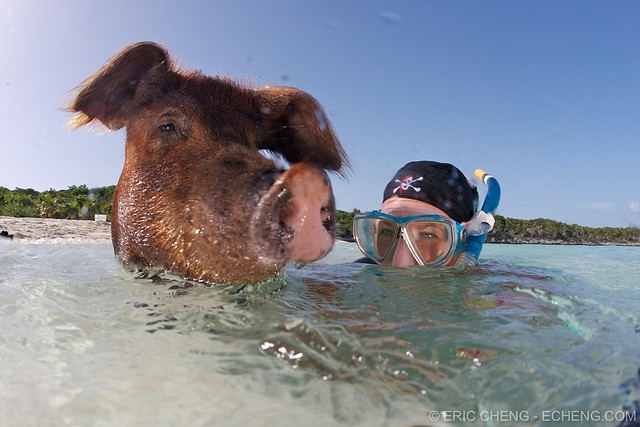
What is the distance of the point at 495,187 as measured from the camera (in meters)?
4.14

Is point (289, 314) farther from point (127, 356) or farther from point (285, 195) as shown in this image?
point (127, 356)

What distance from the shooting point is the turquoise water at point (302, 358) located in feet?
3.31

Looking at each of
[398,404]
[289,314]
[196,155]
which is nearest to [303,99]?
[196,155]

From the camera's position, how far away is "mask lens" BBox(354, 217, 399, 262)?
3.67 m

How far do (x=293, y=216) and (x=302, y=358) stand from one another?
0.55 meters

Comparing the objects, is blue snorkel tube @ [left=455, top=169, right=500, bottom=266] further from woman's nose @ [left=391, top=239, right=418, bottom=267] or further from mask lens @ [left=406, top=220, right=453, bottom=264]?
woman's nose @ [left=391, top=239, right=418, bottom=267]

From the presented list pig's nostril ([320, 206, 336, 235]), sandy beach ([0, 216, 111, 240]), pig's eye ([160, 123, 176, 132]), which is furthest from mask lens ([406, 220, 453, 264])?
sandy beach ([0, 216, 111, 240])

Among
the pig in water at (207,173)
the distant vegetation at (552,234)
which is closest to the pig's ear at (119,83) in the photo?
the pig in water at (207,173)

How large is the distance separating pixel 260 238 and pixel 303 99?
1.49 metres

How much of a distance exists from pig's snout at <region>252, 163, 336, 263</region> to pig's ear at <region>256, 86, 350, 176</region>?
45.3 inches

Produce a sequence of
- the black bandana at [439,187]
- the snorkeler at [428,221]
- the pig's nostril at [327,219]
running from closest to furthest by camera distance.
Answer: the pig's nostril at [327,219] → the snorkeler at [428,221] → the black bandana at [439,187]

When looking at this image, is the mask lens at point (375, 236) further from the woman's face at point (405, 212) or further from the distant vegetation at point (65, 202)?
the distant vegetation at point (65, 202)

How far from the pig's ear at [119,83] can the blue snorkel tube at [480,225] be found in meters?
2.88

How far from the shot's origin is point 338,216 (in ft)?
12.1
